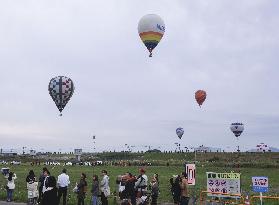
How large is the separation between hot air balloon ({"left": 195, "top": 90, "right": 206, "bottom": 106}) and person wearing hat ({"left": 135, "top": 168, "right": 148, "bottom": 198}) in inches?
1685

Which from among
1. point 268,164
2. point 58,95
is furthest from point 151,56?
point 268,164

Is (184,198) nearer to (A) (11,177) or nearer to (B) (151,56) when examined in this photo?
(A) (11,177)

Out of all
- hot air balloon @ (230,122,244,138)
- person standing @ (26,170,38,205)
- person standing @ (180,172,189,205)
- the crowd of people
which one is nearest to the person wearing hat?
the crowd of people

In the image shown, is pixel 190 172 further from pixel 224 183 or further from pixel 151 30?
pixel 151 30

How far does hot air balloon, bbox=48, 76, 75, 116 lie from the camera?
42250 mm

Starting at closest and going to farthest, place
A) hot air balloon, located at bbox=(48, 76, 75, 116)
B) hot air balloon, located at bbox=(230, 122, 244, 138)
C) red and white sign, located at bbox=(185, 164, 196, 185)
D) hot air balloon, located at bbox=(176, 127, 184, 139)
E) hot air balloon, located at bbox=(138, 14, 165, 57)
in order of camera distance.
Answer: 1. red and white sign, located at bbox=(185, 164, 196, 185)
2. hot air balloon, located at bbox=(48, 76, 75, 116)
3. hot air balloon, located at bbox=(138, 14, 165, 57)
4. hot air balloon, located at bbox=(230, 122, 244, 138)
5. hot air balloon, located at bbox=(176, 127, 184, 139)

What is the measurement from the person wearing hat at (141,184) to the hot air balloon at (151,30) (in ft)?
81.0

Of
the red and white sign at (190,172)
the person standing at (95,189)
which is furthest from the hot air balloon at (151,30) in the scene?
the red and white sign at (190,172)

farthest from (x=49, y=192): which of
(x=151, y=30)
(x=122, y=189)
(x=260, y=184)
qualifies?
(x=151, y=30)

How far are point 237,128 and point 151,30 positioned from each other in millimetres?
58860

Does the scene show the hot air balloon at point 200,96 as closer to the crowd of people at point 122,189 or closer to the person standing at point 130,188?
the crowd of people at point 122,189

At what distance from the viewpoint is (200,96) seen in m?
63.9

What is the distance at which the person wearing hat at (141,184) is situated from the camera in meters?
21.3

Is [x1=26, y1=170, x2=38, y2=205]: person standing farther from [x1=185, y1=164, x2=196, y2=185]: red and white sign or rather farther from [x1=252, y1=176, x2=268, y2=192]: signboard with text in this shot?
[x1=252, y1=176, x2=268, y2=192]: signboard with text
